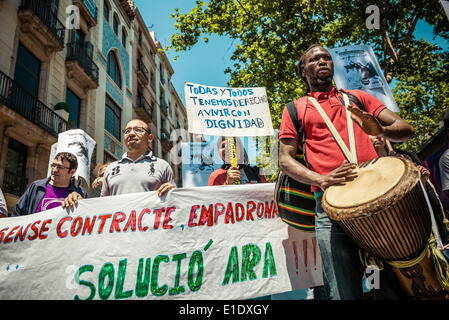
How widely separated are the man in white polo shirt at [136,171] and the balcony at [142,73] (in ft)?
65.8

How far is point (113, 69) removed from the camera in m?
19.0

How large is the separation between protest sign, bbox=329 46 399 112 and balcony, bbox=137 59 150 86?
62.4ft

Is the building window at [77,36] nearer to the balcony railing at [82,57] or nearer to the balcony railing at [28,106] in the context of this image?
the balcony railing at [82,57]

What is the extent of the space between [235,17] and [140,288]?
9.50 meters

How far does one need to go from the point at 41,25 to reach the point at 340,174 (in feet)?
44.5

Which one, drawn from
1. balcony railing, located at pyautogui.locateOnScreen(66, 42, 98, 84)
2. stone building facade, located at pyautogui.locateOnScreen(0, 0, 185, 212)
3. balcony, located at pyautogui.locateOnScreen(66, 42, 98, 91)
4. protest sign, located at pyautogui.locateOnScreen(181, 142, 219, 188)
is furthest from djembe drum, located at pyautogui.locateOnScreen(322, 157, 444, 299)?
balcony railing, located at pyautogui.locateOnScreen(66, 42, 98, 84)

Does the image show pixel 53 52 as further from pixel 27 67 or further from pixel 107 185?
pixel 107 185

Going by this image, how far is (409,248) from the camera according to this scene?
1.68 meters

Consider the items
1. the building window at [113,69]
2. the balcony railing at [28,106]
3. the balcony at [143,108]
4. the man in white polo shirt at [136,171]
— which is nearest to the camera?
the man in white polo shirt at [136,171]

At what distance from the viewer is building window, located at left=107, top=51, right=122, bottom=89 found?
18547 millimetres

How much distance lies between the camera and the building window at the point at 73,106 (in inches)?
561

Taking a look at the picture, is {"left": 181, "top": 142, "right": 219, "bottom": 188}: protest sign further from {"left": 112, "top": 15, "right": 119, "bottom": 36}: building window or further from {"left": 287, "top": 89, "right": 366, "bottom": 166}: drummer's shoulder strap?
{"left": 112, "top": 15, "right": 119, "bottom": 36}: building window

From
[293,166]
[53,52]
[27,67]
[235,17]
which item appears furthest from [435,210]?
[53,52]

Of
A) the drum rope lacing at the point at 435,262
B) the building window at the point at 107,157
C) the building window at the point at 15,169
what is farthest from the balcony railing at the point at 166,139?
the drum rope lacing at the point at 435,262
